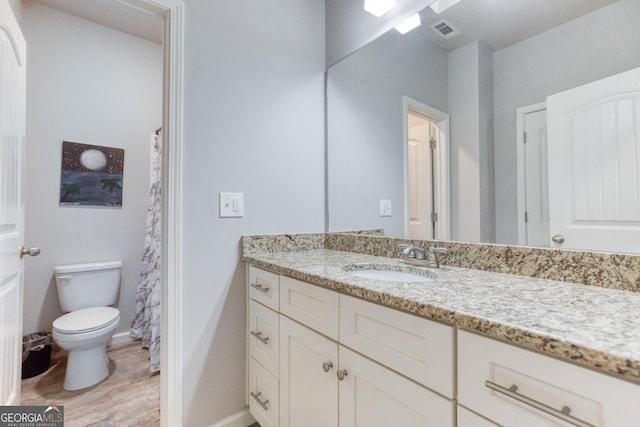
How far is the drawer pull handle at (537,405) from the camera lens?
0.46m

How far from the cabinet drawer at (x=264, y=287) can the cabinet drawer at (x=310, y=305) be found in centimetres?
5

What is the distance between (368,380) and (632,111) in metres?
1.03

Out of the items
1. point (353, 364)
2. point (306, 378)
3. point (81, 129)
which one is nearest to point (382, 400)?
point (353, 364)

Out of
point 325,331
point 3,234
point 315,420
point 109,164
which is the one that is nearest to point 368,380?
point 325,331

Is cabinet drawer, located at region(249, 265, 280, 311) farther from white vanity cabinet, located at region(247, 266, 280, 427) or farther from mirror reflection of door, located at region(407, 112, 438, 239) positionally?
mirror reflection of door, located at region(407, 112, 438, 239)

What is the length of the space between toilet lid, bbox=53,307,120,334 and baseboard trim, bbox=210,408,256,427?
1.00m

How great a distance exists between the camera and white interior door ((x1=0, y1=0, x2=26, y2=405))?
116 centimetres

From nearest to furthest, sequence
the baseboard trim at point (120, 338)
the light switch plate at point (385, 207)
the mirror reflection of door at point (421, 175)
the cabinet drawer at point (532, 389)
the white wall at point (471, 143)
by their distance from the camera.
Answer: the cabinet drawer at point (532, 389) → the white wall at point (471, 143) → the mirror reflection of door at point (421, 175) → the light switch plate at point (385, 207) → the baseboard trim at point (120, 338)

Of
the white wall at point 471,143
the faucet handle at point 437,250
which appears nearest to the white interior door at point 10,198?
the faucet handle at point 437,250

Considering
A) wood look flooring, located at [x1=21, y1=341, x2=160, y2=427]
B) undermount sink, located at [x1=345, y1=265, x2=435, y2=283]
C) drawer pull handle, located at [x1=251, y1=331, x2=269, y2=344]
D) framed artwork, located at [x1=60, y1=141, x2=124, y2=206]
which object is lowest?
wood look flooring, located at [x1=21, y1=341, x2=160, y2=427]

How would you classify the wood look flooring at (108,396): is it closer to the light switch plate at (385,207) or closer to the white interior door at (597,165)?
the light switch plate at (385,207)

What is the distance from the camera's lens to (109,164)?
2.36m

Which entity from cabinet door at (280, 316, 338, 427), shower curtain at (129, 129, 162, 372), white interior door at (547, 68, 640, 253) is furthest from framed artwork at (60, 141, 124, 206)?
white interior door at (547, 68, 640, 253)

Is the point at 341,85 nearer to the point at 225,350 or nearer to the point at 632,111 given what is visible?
the point at 632,111
